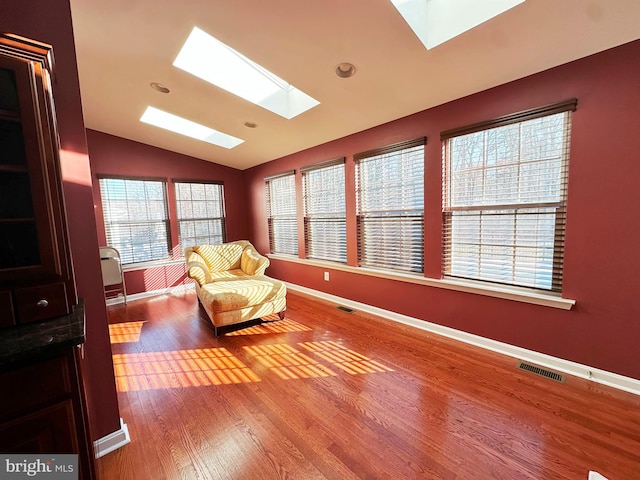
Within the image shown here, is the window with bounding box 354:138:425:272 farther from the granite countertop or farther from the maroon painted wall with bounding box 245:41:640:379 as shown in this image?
the granite countertop

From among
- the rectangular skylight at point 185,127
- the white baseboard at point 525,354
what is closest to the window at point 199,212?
the rectangular skylight at point 185,127

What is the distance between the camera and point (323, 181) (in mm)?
3986

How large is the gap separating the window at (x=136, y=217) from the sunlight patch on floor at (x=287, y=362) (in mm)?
3147

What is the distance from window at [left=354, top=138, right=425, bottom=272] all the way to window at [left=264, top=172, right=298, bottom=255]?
1447 mm

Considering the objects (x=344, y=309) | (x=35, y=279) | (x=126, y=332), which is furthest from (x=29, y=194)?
(x=344, y=309)

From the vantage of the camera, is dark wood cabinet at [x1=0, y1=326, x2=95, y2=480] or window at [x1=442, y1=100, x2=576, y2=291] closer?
dark wood cabinet at [x1=0, y1=326, x2=95, y2=480]

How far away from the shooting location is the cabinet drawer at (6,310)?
0.96 metres

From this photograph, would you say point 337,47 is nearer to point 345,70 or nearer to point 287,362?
point 345,70

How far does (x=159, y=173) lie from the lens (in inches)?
183

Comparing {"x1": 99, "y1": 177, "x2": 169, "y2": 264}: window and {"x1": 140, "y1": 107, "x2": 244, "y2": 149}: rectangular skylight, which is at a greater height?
{"x1": 140, "y1": 107, "x2": 244, "y2": 149}: rectangular skylight

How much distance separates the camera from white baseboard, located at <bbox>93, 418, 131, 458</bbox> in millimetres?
1491

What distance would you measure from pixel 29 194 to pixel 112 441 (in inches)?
55.6

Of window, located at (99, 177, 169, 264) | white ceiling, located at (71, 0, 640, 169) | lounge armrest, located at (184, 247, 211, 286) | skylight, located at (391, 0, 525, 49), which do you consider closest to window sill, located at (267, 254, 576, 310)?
white ceiling, located at (71, 0, 640, 169)

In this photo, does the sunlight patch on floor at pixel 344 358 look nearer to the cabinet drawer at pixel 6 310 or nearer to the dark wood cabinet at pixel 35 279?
the dark wood cabinet at pixel 35 279
